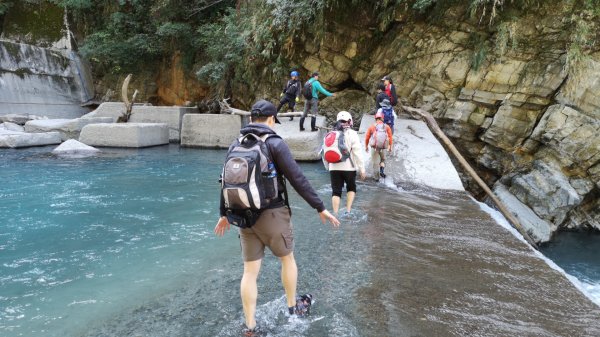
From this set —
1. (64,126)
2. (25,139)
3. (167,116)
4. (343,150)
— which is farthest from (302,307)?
(64,126)

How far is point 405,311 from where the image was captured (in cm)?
316

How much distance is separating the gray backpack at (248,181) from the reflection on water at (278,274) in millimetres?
977

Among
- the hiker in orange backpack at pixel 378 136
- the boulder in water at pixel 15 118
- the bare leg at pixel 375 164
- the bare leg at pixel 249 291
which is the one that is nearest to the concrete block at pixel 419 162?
the bare leg at pixel 375 164

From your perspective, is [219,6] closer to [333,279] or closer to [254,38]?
[254,38]

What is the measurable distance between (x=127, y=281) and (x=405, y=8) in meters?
12.3

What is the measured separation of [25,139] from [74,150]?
111 inches

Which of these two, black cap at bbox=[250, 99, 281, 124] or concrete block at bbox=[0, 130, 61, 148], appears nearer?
black cap at bbox=[250, 99, 281, 124]

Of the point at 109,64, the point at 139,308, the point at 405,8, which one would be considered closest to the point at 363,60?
the point at 405,8

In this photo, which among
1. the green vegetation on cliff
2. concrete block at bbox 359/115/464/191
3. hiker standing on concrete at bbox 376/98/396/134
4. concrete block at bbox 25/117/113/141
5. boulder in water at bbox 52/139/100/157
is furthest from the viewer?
concrete block at bbox 25/117/113/141

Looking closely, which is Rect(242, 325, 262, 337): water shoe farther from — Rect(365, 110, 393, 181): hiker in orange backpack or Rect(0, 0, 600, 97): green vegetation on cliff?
Rect(0, 0, 600, 97): green vegetation on cliff

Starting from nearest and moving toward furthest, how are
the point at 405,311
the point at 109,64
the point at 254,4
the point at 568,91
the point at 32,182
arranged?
1. the point at 405,311
2. the point at 32,182
3. the point at 568,91
4. the point at 254,4
5. the point at 109,64

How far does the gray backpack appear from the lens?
2457 mm

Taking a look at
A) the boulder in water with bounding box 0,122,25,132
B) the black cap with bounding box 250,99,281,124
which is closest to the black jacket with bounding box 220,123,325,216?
the black cap with bounding box 250,99,281,124

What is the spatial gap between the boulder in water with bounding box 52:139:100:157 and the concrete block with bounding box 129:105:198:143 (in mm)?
3511
